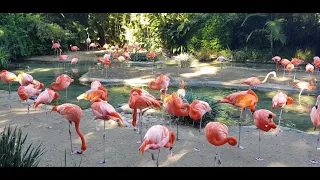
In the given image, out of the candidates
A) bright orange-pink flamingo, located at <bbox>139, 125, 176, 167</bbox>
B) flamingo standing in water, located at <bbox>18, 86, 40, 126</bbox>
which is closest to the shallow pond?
flamingo standing in water, located at <bbox>18, 86, 40, 126</bbox>

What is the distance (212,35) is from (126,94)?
7.55m

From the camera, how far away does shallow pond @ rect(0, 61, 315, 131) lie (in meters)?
5.61

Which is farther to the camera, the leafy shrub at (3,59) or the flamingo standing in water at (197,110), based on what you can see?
the leafy shrub at (3,59)

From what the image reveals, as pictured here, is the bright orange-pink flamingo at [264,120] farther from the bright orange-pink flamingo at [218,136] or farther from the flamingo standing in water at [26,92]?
the flamingo standing in water at [26,92]

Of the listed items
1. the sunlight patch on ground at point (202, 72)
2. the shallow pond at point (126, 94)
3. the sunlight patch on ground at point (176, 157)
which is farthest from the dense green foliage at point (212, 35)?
the sunlight patch on ground at point (176, 157)

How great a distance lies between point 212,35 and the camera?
13844 mm

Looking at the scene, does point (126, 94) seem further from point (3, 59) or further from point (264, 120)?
point (3, 59)

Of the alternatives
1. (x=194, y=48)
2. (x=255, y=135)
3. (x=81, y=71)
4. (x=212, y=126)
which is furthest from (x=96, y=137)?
(x=194, y=48)

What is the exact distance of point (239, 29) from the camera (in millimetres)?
13984

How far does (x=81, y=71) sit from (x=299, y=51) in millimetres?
8459

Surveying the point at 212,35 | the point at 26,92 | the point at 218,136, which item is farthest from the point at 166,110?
the point at 212,35

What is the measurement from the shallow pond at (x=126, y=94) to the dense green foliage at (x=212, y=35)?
4.91 feet

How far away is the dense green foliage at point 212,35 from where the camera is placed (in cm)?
1275

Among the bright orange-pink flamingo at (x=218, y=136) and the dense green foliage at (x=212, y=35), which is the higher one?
the dense green foliage at (x=212, y=35)
